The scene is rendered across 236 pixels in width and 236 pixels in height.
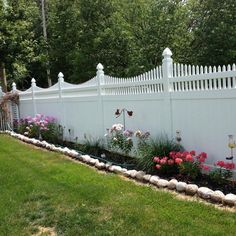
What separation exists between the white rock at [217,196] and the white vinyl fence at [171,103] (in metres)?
1.00

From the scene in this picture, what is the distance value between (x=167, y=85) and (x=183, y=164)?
148 cm

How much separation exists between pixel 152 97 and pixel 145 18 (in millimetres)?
11965

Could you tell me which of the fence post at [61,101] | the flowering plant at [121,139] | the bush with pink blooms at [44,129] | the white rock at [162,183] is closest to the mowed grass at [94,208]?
the white rock at [162,183]

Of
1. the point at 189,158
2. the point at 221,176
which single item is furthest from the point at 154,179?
the point at 221,176

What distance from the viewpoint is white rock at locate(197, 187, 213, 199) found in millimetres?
5084

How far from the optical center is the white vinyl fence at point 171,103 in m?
5.86

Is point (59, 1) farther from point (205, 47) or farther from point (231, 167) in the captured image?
point (231, 167)

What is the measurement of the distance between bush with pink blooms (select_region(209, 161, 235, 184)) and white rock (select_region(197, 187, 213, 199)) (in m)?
0.53

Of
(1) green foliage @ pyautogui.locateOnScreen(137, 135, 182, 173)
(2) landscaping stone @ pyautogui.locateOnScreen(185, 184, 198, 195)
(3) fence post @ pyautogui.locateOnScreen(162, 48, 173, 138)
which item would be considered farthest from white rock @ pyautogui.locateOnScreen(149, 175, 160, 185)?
(3) fence post @ pyautogui.locateOnScreen(162, 48, 173, 138)

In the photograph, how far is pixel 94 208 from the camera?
4.99m

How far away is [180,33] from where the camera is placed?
17.9 m

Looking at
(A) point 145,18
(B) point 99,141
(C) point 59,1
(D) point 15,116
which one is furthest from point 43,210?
(C) point 59,1

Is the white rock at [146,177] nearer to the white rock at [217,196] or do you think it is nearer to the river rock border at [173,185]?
the river rock border at [173,185]

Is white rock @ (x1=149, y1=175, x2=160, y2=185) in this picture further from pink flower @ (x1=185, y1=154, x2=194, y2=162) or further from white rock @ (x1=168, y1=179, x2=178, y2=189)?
pink flower @ (x1=185, y1=154, x2=194, y2=162)
